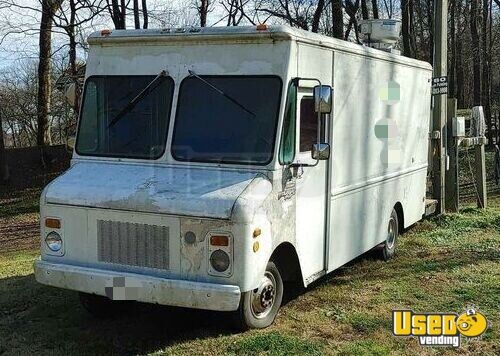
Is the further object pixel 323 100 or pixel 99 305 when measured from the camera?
pixel 99 305

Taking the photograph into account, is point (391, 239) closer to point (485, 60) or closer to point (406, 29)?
point (406, 29)

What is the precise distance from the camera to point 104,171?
5.45m

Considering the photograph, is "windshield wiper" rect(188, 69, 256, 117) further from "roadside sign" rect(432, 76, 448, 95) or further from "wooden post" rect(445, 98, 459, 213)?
"wooden post" rect(445, 98, 459, 213)

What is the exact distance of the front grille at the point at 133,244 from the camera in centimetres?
495

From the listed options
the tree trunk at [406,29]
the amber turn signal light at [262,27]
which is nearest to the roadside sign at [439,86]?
the amber turn signal light at [262,27]

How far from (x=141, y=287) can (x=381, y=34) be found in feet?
→ 17.6

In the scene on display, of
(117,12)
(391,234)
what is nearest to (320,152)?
(391,234)

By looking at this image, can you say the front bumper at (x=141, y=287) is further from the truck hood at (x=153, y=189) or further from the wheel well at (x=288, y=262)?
the wheel well at (x=288, y=262)

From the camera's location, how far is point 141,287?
191 inches

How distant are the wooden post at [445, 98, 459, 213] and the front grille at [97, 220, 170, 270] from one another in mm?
7411

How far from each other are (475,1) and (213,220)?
1048 inches

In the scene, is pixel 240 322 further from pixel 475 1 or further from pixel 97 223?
pixel 475 1

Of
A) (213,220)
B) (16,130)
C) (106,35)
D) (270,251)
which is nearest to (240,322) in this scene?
(270,251)

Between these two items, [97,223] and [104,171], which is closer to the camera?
[97,223]
